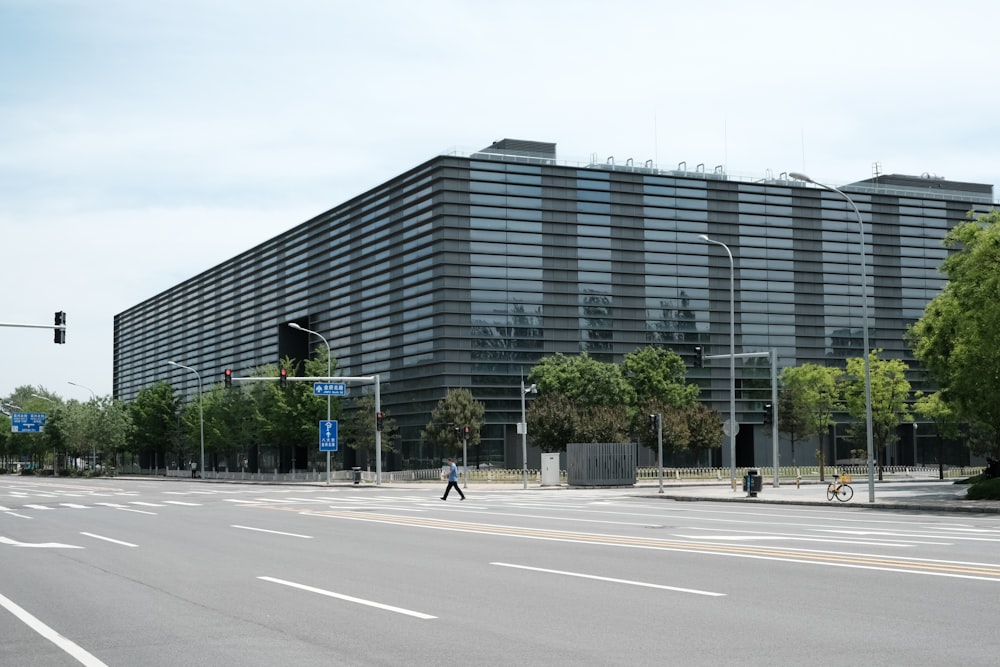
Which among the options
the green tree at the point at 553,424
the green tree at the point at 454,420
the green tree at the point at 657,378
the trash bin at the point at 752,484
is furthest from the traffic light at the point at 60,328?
the green tree at the point at 657,378

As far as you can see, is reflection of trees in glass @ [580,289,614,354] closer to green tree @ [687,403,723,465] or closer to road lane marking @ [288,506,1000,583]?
green tree @ [687,403,723,465]

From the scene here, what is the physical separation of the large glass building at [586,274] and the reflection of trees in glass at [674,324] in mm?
154

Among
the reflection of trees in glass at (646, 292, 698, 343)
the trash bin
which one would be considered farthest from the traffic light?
the reflection of trees in glass at (646, 292, 698, 343)

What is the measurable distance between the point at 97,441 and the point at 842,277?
7905cm

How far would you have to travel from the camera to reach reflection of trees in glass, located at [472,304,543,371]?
90.4 meters

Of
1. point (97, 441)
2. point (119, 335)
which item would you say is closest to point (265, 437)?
point (97, 441)

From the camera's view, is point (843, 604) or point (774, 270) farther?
point (774, 270)

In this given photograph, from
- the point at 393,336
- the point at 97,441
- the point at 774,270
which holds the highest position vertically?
the point at 774,270

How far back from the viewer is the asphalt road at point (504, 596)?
26.7 ft

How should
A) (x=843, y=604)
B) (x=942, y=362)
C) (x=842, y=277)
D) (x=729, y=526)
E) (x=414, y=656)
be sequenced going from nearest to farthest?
(x=414, y=656) < (x=843, y=604) < (x=729, y=526) < (x=942, y=362) < (x=842, y=277)

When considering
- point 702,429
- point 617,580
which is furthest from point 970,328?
point 702,429

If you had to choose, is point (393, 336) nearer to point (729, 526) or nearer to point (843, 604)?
point (729, 526)

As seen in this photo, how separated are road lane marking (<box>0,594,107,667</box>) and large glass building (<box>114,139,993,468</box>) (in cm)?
7841

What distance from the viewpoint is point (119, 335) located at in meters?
178
